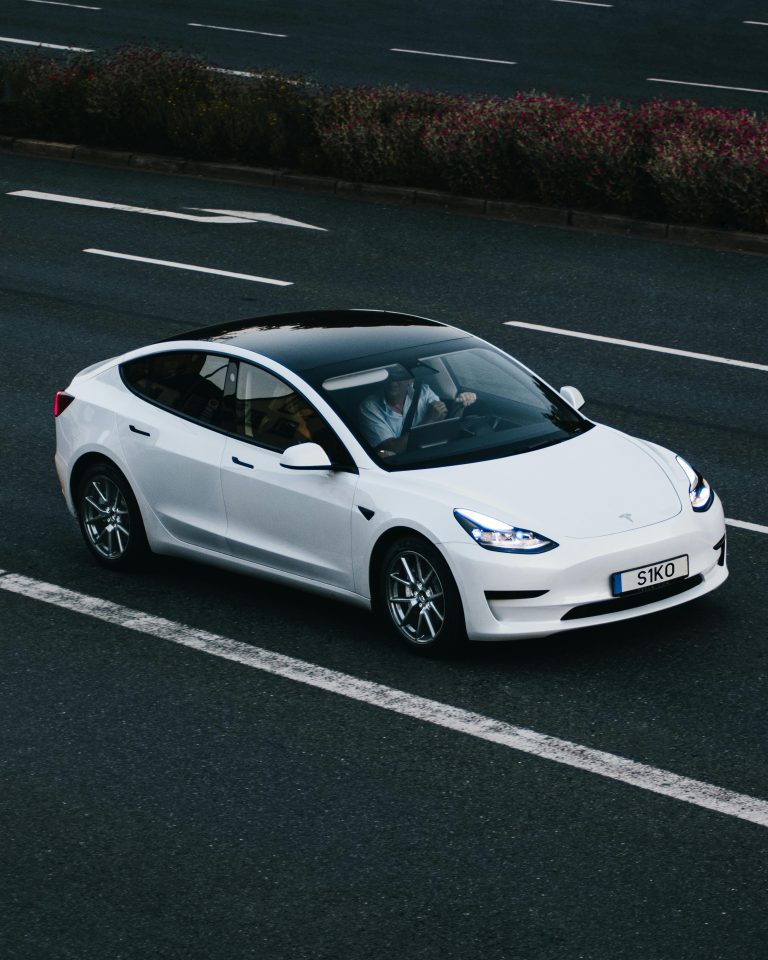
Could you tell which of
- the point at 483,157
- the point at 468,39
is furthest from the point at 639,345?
the point at 468,39

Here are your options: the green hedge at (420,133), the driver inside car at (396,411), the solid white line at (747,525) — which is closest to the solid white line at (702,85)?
the green hedge at (420,133)

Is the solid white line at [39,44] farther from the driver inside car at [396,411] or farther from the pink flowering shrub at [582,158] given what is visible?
the driver inside car at [396,411]

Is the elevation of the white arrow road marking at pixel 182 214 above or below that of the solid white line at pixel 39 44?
below

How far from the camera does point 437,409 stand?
28.2 feet

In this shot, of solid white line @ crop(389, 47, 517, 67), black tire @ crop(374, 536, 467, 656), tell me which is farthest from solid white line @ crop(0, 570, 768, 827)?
solid white line @ crop(389, 47, 517, 67)

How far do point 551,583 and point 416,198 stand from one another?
12.8m

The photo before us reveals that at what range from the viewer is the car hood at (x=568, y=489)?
311 inches

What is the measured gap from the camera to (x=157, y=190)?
2097 cm

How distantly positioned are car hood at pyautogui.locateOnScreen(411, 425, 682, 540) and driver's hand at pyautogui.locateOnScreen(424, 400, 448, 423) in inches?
15.4

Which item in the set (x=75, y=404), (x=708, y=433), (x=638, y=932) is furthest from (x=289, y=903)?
(x=708, y=433)

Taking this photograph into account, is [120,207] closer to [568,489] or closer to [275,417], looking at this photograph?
[275,417]

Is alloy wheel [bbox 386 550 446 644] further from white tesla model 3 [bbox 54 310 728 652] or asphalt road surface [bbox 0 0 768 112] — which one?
asphalt road surface [bbox 0 0 768 112]

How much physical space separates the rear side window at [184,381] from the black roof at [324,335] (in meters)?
0.16

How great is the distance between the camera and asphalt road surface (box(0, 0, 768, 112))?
26719 millimetres
